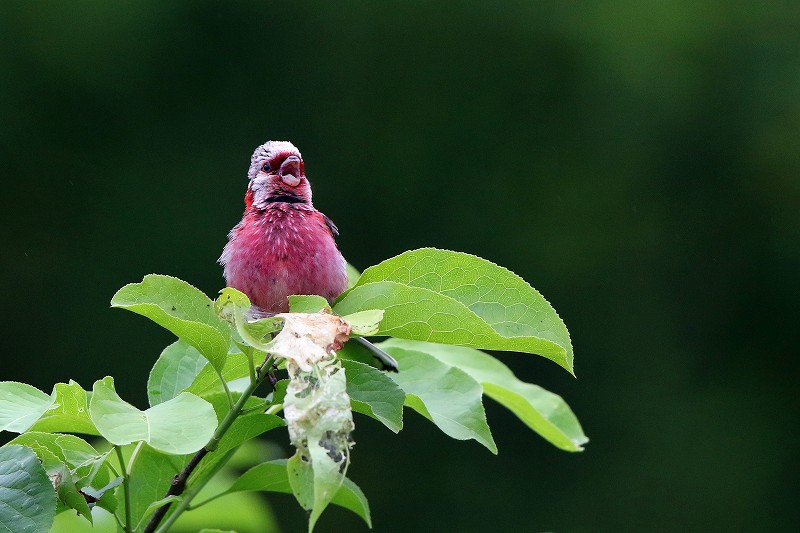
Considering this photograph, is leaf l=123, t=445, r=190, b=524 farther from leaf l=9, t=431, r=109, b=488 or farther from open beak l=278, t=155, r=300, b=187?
open beak l=278, t=155, r=300, b=187

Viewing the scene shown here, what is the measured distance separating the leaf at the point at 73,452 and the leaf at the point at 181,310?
0.51 ft

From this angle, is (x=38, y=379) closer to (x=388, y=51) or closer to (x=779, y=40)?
(x=388, y=51)

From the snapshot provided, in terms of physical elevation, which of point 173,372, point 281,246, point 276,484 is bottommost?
point 276,484

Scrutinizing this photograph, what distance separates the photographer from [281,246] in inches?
A: 64.1

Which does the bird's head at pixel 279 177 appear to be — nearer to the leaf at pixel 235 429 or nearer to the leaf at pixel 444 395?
the leaf at pixel 444 395

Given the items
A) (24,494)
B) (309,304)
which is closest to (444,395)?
(309,304)

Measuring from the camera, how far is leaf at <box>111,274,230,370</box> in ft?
3.43

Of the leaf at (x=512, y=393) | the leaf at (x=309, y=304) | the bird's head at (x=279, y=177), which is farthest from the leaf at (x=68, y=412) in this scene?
the bird's head at (x=279, y=177)

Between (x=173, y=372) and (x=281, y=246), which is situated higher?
(x=281, y=246)

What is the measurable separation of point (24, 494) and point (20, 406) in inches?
4.1

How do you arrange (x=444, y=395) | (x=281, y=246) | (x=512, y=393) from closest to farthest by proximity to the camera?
1. (x=444, y=395)
2. (x=512, y=393)
3. (x=281, y=246)

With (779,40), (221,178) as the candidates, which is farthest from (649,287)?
(221,178)

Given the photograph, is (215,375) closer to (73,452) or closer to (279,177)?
(73,452)

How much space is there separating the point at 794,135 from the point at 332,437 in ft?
24.3
